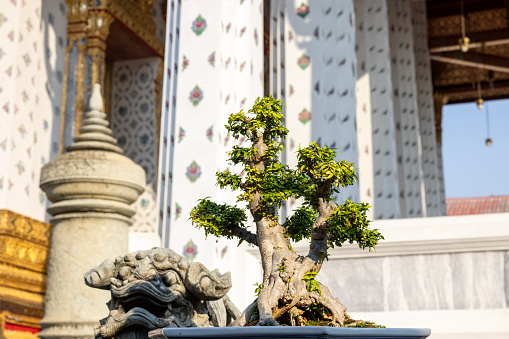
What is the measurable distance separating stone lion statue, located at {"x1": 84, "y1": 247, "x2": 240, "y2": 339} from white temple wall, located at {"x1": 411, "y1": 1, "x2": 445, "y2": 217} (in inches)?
336

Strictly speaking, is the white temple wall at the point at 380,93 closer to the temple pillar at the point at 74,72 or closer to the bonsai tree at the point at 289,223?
the temple pillar at the point at 74,72

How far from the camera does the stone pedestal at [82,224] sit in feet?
9.82

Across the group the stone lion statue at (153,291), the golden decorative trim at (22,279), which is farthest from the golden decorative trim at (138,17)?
the stone lion statue at (153,291)

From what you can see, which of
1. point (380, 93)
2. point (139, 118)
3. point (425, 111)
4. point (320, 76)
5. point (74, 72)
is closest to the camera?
point (320, 76)

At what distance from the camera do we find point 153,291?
1769 millimetres

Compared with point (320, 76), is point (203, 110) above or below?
below

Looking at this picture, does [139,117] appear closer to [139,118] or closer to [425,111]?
[139,118]

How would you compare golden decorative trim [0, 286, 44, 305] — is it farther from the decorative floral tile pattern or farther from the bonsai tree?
the bonsai tree

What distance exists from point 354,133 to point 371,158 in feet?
7.91

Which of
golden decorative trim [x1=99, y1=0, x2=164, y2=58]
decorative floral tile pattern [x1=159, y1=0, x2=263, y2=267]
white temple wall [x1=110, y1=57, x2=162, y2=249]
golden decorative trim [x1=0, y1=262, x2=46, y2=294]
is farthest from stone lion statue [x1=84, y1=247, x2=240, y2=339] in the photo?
white temple wall [x1=110, y1=57, x2=162, y2=249]

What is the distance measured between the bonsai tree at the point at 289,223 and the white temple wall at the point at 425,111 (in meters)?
8.69

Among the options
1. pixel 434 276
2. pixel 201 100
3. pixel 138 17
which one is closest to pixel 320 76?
pixel 201 100

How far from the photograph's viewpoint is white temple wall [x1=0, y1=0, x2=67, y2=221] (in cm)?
511

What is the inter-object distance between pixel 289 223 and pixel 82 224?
1.65 meters
